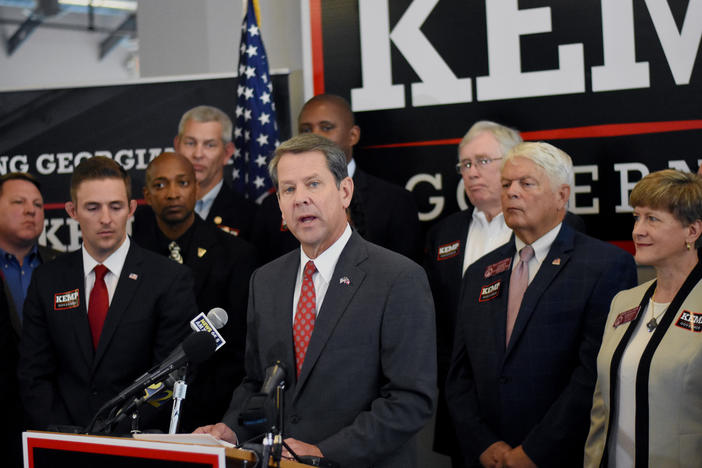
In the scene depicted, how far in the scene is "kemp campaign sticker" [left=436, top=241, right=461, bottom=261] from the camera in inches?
146

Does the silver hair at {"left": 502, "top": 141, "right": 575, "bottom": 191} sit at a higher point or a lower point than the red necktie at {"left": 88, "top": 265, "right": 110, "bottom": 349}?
higher

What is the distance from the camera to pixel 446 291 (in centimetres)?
369

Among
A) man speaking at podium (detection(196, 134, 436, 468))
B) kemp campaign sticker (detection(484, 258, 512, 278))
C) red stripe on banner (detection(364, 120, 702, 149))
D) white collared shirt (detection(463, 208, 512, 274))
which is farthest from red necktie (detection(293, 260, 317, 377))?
red stripe on banner (detection(364, 120, 702, 149))

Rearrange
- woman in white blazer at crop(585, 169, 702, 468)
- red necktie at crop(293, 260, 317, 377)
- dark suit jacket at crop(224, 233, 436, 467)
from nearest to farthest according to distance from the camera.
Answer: dark suit jacket at crop(224, 233, 436, 467), red necktie at crop(293, 260, 317, 377), woman in white blazer at crop(585, 169, 702, 468)

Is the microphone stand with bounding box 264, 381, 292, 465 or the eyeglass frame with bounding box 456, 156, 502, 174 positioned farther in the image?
the eyeglass frame with bounding box 456, 156, 502, 174

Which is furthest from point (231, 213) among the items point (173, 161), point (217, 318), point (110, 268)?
point (217, 318)

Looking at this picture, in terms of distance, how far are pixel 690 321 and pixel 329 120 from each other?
7.36 feet

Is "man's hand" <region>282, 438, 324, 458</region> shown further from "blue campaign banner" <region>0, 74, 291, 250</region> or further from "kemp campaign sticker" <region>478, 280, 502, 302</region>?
"blue campaign banner" <region>0, 74, 291, 250</region>

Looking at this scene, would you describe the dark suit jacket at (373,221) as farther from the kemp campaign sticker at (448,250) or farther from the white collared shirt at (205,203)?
the white collared shirt at (205,203)

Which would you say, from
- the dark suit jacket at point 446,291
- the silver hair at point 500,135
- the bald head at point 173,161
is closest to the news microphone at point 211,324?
the dark suit jacket at point 446,291

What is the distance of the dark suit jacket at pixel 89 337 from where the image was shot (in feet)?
9.80

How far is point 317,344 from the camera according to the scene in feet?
7.27

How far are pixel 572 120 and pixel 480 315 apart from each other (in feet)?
5.26

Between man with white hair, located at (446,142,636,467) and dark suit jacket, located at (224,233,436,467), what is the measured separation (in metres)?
0.75
